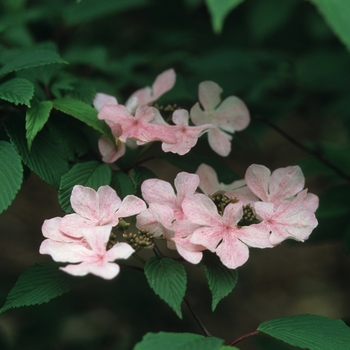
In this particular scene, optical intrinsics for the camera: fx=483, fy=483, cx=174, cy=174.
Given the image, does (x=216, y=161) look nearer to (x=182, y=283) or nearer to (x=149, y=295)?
(x=182, y=283)

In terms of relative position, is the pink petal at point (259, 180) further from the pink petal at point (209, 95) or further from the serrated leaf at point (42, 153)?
the serrated leaf at point (42, 153)

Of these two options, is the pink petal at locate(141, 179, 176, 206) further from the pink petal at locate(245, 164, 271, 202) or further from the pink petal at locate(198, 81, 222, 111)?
the pink petal at locate(198, 81, 222, 111)

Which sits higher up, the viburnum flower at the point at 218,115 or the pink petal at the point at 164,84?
the pink petal at the point at 164,84

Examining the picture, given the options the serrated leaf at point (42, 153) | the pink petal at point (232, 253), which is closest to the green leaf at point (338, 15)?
the pink petal at point (232, 253)

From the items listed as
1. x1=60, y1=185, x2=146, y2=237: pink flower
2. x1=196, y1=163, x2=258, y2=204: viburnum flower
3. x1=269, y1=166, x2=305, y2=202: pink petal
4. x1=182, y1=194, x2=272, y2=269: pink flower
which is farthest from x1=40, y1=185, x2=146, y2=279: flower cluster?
x1=269, y1=166, x2=305, y2=202: pink petal

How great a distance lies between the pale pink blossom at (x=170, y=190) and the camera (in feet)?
3.45

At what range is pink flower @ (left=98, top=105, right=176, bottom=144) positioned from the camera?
3.75 feet

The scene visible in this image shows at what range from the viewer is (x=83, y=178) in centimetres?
112

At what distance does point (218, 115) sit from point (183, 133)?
0.20 metres

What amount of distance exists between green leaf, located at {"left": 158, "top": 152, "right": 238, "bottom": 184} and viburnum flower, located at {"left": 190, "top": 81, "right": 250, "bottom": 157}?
0.07 m

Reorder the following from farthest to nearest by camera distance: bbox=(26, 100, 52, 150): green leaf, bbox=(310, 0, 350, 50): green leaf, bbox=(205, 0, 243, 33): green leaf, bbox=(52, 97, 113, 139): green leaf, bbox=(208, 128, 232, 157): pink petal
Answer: bbox=(208, 128, 232, 157): pink petal, bbox=(52, 97, 113, 139): green leaf, bbox=(26, 100, 52, 150): green leaf, bbox=(310, 0, 350, 50): green leaf, bbox=(205, 0, 243, 33): green leaf

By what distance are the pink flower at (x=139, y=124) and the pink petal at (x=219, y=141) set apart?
0.16 meters

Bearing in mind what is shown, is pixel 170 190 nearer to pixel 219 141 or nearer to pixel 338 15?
pixel 219 141

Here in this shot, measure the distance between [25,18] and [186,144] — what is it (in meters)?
1.25
